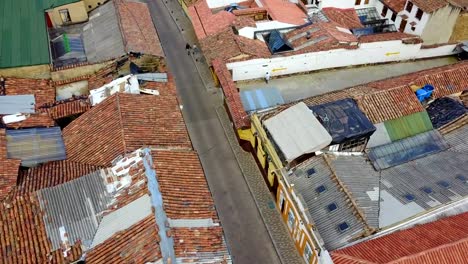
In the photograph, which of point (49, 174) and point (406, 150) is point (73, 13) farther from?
point (406, 150)

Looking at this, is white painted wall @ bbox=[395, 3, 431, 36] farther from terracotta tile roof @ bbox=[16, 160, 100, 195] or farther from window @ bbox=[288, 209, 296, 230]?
terracotta tile roof @ bbox=[16, 160, 100, 195]

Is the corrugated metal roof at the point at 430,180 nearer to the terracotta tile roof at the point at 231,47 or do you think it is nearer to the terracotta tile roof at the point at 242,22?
the terracotta tile roof at the point at 231,47

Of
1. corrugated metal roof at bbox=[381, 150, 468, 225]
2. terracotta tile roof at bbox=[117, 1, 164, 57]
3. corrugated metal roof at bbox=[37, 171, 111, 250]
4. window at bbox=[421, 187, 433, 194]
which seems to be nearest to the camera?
corrugated metal roof at bbox=[37, 171, 111, 250]

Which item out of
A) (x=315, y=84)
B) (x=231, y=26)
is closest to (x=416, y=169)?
(x=315, y=84)

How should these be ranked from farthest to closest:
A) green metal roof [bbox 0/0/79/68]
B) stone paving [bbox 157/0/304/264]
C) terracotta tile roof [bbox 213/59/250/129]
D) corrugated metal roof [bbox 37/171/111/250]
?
terracotta tile roof [bbox 213/59/250/129] → green metal roof [bbox 0/0/79/68] → stone paving [bbox 157/0/304/264] → corrugated metal roof [bbox 37/171/111/250]

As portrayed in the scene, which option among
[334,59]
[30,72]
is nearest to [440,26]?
[334,59]

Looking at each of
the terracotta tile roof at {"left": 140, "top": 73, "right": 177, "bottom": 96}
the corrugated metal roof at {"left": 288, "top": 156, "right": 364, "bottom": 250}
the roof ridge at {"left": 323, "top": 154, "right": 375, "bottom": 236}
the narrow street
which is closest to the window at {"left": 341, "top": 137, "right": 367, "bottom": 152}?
the roof ridge at {"left": 323, "top": 154, "right": 375, "bottom": 236}

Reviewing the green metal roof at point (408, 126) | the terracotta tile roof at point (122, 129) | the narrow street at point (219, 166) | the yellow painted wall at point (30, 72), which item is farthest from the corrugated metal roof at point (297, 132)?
the yellow painted wall at point (30, 72)
